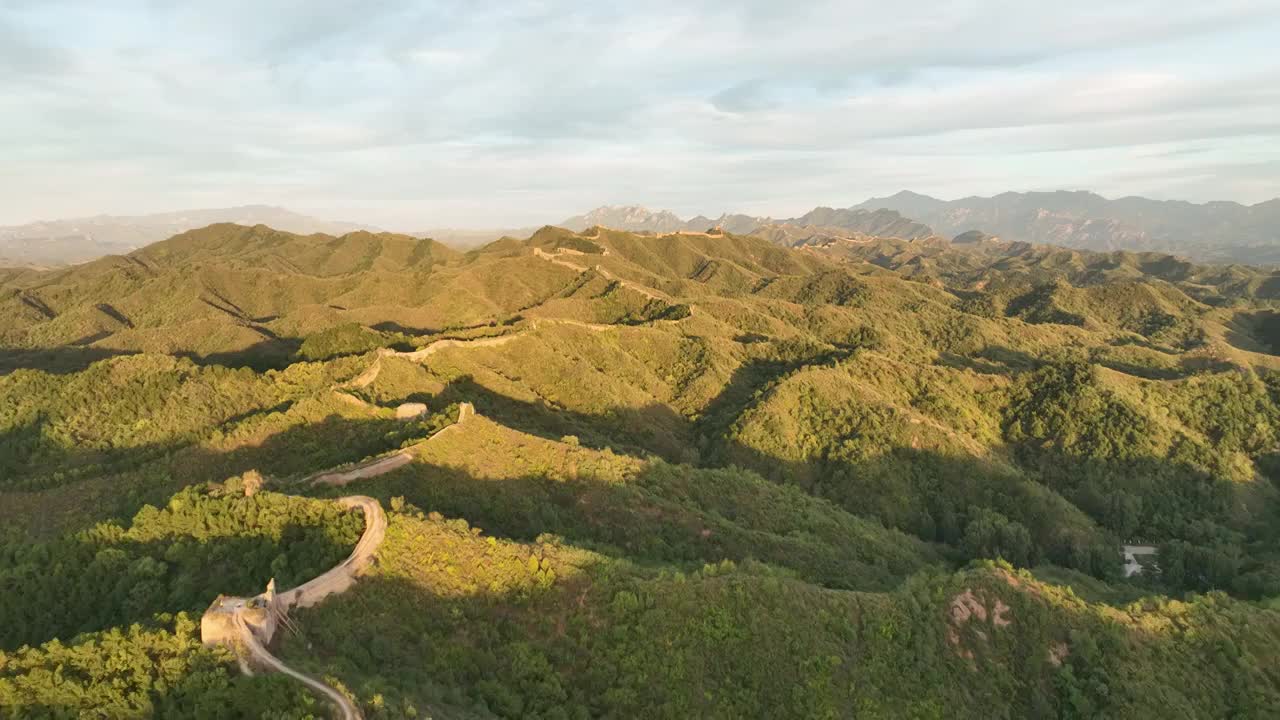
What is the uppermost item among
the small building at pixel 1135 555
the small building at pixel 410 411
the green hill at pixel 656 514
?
the small building at pixel 410 411

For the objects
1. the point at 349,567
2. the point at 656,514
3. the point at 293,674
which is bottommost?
the point at 656,514

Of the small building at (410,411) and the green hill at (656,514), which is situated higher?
the small building at (410,411)

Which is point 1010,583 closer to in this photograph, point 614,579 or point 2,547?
point 614,579

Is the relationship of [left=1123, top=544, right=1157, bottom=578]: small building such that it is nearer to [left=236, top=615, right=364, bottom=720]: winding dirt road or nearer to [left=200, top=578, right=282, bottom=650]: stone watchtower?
[left=236, top=615, right=364, bottom=720]: winding dirt road

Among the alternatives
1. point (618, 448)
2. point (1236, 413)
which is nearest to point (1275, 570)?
point (1236, 413)

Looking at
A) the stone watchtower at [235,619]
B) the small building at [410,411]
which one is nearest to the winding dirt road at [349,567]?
the stone watchtower at [235,619]

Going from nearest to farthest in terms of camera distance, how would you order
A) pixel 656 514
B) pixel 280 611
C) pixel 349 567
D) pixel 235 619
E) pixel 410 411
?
1. pixel 235 619
2. pixel 280 611
3. pixel 349 567
4. pixel 656 514
5. pixel 410 411

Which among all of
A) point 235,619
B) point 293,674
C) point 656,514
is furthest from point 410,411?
point 293,674

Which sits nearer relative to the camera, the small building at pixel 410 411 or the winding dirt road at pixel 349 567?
the winding dirt road at pixel 349 567

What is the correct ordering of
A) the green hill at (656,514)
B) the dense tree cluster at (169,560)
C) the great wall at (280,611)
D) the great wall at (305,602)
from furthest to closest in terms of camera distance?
the dense tree cluster at (169,560) < the green hill at (656,514) < the great wall at (305,602) < the great wall at (280,611)

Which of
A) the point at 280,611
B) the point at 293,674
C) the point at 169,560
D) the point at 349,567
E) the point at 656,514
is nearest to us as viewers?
the point at 293,674

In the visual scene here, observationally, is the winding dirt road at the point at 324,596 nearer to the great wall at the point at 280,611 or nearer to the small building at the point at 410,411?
the great wall at the point at 280,611

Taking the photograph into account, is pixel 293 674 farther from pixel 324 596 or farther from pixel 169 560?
pixel 169 560
